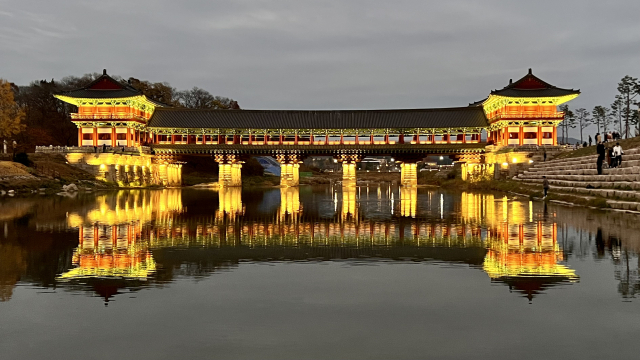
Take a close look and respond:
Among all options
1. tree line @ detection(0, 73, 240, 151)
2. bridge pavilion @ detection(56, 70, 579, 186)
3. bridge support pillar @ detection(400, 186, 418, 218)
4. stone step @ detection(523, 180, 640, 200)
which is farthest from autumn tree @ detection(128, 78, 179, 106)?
stone step @ detection(523, 180, 640, 200)

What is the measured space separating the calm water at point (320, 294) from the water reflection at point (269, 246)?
68 millimetres

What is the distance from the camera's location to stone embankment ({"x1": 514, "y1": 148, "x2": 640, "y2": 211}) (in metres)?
27.3

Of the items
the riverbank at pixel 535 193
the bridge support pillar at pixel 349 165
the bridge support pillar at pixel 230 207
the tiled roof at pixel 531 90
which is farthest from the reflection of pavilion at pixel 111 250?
the tiled roof at pixel 531 90

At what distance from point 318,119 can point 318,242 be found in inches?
2692

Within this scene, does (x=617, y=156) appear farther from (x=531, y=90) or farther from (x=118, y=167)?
(x=118, y=167)

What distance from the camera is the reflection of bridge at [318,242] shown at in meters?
13.0

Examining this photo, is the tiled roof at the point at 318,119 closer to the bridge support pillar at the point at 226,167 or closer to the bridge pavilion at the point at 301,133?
the bridge pavilion at the point at 301,133

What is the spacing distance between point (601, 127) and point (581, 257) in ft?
416

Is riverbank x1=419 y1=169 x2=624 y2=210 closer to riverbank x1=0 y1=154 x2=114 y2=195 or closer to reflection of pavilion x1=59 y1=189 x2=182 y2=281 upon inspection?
reflection of pavilion x1=59 y1=189 x2=182 y2=281

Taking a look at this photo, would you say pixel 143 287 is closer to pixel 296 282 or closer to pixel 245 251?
pixel 296 282

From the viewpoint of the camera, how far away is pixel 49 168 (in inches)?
2446

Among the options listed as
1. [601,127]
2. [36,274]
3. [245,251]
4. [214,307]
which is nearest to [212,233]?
[245,251]

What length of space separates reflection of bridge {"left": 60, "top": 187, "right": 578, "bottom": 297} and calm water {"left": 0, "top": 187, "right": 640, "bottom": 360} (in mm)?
86

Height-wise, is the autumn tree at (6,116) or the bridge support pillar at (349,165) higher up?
the autumn tree at (6,116)
